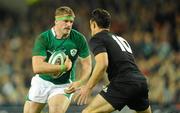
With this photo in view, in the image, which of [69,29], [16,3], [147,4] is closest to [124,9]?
[147,4]

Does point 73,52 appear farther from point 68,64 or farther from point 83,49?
point 68,64

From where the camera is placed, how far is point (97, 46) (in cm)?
905

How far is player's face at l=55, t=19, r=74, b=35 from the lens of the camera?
9.95 metres

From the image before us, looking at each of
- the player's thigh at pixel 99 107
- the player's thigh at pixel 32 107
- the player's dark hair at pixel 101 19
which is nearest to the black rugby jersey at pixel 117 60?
the player's dark hair at pixel 101 19

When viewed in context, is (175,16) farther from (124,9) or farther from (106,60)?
(106,60)

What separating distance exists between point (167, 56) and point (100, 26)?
23.1ft

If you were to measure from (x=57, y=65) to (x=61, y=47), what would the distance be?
0.47 m

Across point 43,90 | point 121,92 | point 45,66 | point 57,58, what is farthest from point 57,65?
point 121,92

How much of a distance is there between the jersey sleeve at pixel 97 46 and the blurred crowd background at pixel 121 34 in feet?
14.1

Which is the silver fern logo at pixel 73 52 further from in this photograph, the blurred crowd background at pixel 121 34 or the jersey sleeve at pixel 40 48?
the blurred crowd background at pixel 121 34

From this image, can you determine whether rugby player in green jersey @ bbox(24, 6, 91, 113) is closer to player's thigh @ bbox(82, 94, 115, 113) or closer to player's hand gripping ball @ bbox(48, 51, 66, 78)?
player's hand gripping ball @ bbox(48, 51, 66, 78)

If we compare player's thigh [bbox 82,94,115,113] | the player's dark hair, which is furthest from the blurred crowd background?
the player's dark hair

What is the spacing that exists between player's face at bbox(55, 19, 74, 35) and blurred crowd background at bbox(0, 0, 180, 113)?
3.43 metres

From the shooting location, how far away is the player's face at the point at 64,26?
9.95 meters
